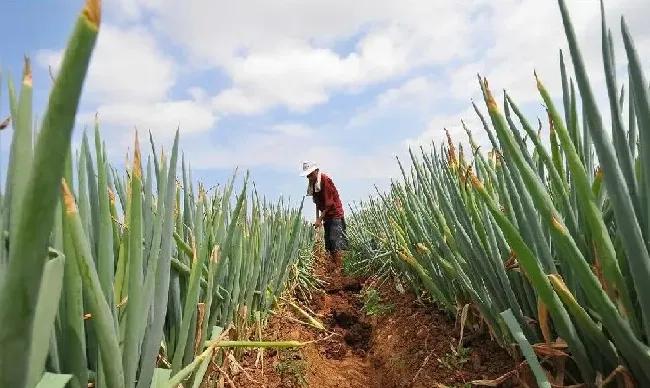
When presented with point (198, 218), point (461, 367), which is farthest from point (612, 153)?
point (461, 367)

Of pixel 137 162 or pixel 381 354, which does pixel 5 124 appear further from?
pixel 381 354

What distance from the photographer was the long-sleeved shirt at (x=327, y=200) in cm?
760

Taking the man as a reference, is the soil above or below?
below

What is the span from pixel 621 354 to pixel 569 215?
258mm

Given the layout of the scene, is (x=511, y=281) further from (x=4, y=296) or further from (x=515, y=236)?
(x=4, y=296)

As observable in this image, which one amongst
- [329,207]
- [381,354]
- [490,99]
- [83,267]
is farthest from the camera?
[329,207]

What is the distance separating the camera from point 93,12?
14.4 inches

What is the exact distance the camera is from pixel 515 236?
877mm

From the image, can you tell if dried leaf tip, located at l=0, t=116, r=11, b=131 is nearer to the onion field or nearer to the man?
the onion field

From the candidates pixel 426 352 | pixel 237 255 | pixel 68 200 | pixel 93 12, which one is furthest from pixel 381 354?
pixel 93 12

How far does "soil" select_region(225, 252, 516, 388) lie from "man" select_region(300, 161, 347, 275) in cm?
346

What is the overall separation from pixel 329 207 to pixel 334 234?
50 cm

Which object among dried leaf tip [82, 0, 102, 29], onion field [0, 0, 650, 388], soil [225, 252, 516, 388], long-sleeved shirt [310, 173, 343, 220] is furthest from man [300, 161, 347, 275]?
dried leaf tip [82, 0, 102, 29]

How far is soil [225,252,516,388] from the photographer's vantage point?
1837mm
